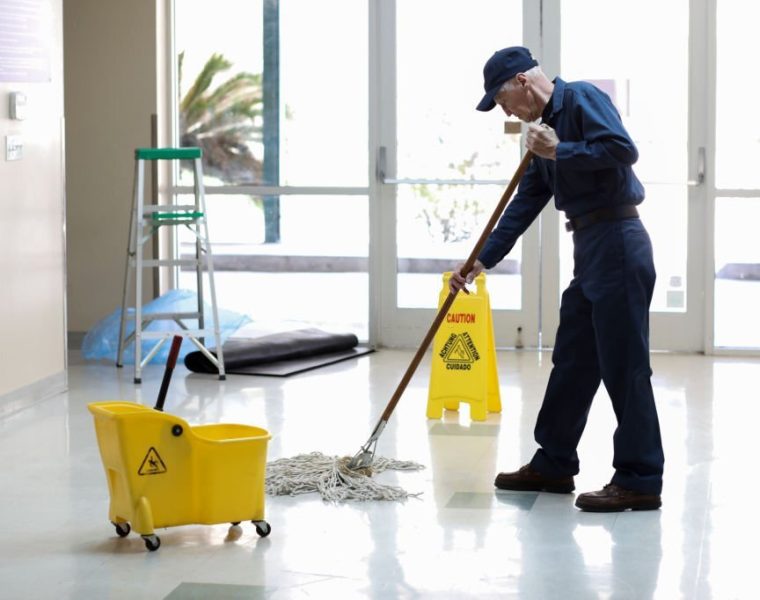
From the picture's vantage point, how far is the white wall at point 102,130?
7648mm

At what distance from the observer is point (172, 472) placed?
3.48 meters

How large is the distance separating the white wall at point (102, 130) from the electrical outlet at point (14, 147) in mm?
2033

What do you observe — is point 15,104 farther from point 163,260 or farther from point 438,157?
point 438,157

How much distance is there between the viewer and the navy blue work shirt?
3707 millimetres

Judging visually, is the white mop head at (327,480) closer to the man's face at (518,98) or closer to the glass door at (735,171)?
the man's face at (518,98)

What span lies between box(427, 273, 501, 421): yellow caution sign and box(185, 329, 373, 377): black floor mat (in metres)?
1.30

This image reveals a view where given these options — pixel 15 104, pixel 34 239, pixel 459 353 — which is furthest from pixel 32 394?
pixel 459 353

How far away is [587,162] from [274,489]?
1444 millimetres

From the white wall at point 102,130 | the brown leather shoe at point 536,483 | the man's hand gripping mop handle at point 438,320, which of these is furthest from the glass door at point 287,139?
the brown leather shoe at point 536,483

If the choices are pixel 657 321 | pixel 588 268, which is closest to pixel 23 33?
pixel 588 268

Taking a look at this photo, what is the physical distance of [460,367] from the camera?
549cm

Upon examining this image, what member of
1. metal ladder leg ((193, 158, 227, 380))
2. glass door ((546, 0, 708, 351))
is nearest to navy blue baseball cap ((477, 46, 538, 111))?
metal ladder leg ((193, 158, 227, 380))

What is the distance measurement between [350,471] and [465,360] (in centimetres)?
135

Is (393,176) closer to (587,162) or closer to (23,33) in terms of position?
(23,33)
